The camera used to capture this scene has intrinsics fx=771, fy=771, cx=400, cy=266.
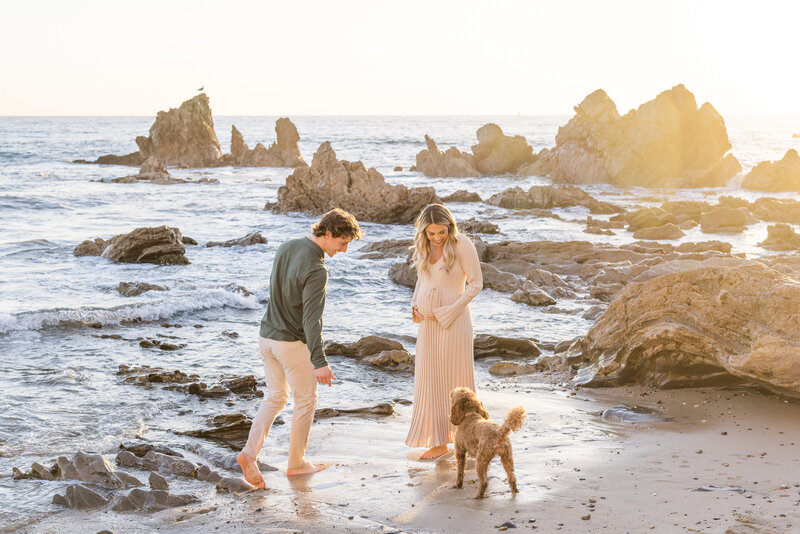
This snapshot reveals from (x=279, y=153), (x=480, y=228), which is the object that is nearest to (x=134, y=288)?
(x=480, y=228)

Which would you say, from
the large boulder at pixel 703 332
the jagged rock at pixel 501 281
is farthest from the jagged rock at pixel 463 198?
the large boulder at pixel 703 332

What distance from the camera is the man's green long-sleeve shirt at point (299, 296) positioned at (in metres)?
5.43

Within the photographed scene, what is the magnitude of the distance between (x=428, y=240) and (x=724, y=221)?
23.6m

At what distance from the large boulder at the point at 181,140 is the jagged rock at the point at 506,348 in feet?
185

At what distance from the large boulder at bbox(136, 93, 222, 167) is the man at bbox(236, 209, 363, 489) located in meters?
60.4

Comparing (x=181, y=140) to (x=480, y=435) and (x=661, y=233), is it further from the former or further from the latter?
(x=480, y=435)

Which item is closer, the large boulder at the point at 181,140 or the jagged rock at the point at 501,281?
the jagged rock at the point at 501,281

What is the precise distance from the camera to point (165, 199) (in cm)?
3725

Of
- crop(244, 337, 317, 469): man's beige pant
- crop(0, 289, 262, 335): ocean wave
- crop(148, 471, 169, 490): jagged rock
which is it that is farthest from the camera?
A: crop(0, 289, 262, 335): ocean wave

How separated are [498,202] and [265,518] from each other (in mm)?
29948

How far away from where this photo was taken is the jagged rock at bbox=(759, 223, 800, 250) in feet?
73.5

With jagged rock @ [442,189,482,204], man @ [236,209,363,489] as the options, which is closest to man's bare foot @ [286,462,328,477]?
man @ [236,209,363,489]

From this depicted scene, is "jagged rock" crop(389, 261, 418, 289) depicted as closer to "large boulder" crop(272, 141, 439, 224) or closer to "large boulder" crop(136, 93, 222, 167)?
"large boulder" crop(272, 141, 439, 224)

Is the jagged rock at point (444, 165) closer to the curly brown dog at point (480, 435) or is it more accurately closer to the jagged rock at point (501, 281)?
the jagged rock at point (501, 281)
